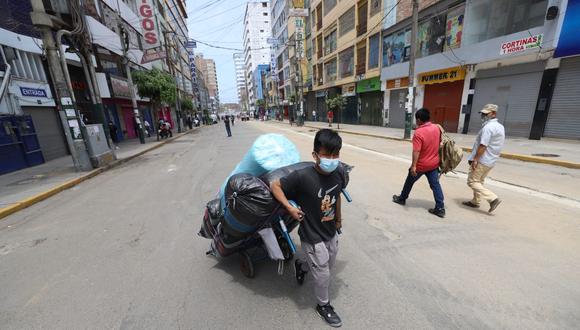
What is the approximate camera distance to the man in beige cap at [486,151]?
3684 millimetres

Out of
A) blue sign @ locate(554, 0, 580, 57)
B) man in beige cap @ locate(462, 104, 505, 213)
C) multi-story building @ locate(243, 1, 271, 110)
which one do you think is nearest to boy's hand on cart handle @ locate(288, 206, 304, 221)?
man in beige cap @ locate(462, 104, 505, 213)

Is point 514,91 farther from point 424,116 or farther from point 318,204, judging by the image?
point 318,204

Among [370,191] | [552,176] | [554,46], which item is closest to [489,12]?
[554,46]

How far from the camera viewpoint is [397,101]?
18812 mm

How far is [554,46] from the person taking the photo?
31.1 ft

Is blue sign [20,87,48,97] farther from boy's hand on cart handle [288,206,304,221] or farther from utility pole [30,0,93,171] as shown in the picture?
boy's hand on cart handle [288,206,304,221]

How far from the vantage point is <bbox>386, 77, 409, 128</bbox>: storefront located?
1808 centimetres

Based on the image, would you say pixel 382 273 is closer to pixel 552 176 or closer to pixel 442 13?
pixel 552 176

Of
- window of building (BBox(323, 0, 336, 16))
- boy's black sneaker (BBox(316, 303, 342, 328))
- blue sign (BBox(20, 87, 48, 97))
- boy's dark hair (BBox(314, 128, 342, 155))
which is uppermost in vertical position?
window of building (BBox(323, 0, 336, 16))

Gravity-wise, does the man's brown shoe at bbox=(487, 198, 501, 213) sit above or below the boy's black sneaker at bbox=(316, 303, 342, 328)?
above

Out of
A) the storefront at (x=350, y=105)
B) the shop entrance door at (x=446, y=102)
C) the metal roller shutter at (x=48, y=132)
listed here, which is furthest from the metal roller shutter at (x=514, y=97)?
the metal roller shutter at (x=48, y=132)

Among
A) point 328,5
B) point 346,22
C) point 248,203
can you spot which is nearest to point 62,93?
point 248,203

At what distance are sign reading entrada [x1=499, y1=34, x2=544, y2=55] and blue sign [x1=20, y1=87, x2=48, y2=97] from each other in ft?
67.5

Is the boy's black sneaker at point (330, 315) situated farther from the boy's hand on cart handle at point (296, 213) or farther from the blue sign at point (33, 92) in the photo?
the blue sign at point (33, 92)
